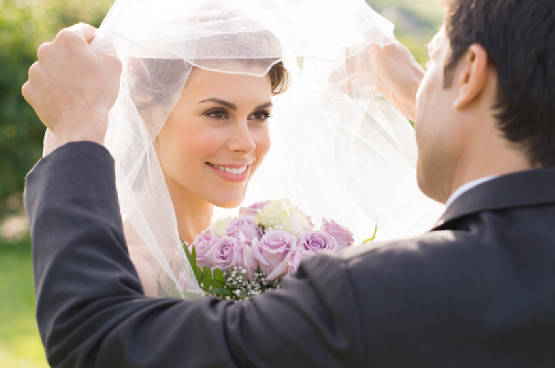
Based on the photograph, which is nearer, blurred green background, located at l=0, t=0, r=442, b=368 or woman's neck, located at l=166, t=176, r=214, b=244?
woman's neck, located at l=166, t=176, r=214, b=244

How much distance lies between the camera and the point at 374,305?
1.26 m

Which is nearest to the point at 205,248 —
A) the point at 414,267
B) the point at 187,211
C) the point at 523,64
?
the point at 187,211

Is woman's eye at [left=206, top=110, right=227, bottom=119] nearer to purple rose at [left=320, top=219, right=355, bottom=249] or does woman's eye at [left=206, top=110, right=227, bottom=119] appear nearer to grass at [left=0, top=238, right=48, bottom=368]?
purple rose at [left=320, top=219, right=355, bottom=249]

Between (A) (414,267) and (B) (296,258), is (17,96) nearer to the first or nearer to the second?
(B) (296,258)

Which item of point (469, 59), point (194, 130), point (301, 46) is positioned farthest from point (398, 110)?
point (469, 59)

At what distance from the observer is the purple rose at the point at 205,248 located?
1.92 m

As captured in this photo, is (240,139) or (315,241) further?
(240,139)

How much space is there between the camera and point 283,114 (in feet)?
8.89

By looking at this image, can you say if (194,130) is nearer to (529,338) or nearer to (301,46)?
(301,46)

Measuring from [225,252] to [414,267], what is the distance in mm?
796

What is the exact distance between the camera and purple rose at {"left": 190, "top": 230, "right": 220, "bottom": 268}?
1.92 metres

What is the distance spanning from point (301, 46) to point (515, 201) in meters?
1.05

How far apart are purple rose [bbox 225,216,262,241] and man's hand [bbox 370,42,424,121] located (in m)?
0.96

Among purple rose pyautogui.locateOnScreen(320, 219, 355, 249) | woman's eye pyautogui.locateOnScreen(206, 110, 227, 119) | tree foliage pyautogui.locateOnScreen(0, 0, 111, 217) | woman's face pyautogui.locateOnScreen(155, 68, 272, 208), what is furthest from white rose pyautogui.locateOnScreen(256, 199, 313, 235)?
tree foliage pyautogui.locateOnScreen(0, 0, 111, 217)
